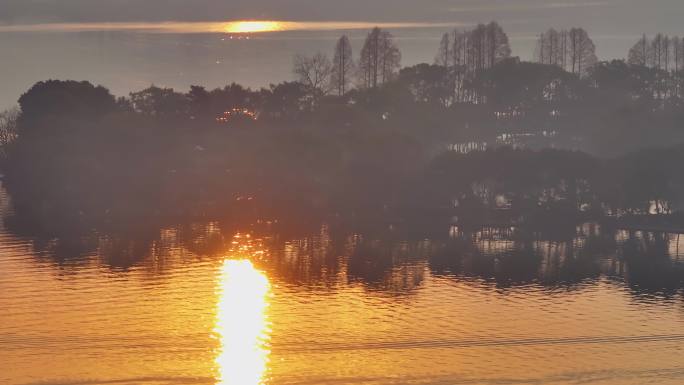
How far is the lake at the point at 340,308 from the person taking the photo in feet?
165

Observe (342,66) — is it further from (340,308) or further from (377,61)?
→ (340,308)

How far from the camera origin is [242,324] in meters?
58.9

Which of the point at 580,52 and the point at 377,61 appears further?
the point at 580,52

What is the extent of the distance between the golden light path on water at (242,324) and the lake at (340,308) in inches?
6.0

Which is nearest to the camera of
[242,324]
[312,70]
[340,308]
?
[242,324]

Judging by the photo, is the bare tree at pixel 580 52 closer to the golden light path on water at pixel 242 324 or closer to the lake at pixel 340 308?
the lake at pixel 340 308

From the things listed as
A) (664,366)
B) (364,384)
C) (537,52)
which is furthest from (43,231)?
(537,52)

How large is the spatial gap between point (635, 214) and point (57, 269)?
57.7 meters

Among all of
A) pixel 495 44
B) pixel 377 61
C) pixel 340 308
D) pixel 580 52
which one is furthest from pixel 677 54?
pixel 340 308

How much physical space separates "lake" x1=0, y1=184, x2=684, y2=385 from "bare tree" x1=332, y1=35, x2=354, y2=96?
43.8 metres

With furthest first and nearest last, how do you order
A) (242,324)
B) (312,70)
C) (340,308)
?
(312,70) < (340,308) < (242,324)

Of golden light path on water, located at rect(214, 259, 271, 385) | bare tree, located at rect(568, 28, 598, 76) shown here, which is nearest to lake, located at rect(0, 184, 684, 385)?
golden light path on water, located at rect(214, 259, 271, 385)

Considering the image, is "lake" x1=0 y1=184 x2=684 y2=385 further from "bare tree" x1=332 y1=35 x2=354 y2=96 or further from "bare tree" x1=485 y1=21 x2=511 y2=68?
"bare tree" x1=485 y1=21 x2=511 y2=68

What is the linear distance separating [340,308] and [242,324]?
23.3 feet
